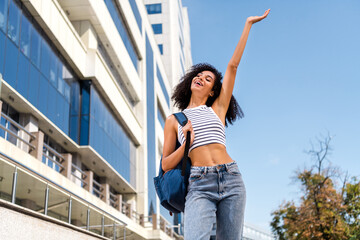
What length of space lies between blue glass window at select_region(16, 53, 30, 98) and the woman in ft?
47.6

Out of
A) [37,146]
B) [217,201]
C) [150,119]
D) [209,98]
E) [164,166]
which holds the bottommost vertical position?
[217,201]

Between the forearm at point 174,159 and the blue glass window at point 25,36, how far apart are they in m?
15.7

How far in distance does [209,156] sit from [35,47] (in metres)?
17.1

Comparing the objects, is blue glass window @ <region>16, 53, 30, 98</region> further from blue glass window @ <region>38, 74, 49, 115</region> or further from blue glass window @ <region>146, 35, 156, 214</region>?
blue glass window @ <region>146, 35, 156, 214</region>

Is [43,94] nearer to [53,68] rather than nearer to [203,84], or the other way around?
[53,68]

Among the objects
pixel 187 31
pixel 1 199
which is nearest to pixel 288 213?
pixel 1 199

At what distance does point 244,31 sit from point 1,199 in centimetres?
754

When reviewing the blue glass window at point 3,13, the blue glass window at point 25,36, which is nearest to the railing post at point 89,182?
the blue glass window at point 25,36

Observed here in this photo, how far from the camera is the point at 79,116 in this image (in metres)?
23.3

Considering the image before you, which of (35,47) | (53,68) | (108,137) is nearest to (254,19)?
(35,47)

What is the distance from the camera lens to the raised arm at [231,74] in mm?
3484

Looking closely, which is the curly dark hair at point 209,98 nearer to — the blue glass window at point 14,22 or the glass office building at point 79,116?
the glass office building at point 79,116

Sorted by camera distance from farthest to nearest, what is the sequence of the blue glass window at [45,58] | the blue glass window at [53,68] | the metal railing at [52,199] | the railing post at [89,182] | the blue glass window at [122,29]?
1. the blue glass window at [122,29]
2. the railing post at [89,182]
3. the blue glass window at [53,68]
4. the blue glass window at [45,58]
5. the metal railing at [52,199]

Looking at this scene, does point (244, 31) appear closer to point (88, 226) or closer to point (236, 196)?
point (236, 196)
